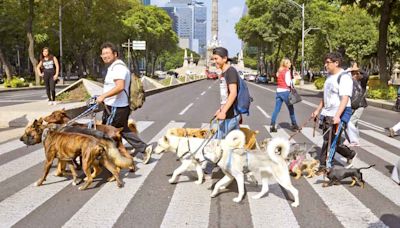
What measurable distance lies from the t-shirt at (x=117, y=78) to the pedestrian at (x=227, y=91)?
4.37ft

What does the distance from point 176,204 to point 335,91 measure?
2698 millimetres

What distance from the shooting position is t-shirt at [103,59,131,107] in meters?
6.02

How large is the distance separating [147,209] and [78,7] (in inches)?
1687

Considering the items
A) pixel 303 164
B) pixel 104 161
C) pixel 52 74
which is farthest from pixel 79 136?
pixel 52 74

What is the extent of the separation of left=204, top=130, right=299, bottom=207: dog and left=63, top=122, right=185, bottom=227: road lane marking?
1.16 meters

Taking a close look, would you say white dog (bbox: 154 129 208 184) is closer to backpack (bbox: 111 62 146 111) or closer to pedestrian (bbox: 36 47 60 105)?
backpack (bbox: 111 62 146 111)

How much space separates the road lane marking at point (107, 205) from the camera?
447cm

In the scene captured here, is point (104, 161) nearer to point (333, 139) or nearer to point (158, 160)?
point (158, 160)

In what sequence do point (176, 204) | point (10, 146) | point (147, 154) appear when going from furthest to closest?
point (10, 146) < point (147, 154) < point (176, 204)

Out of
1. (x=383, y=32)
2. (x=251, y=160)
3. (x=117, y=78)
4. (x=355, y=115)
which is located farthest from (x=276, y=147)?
(x=383, y=32)

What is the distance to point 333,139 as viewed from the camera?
6.10 m

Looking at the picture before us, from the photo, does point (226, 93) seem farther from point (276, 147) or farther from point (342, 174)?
point (342, 174)

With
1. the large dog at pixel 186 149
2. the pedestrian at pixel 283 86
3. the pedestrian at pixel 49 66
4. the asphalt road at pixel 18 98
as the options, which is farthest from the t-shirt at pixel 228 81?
the asphalt road at pixel 18 98

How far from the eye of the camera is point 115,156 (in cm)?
546
